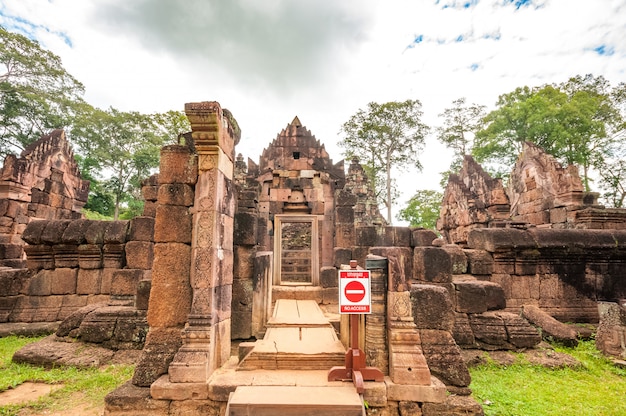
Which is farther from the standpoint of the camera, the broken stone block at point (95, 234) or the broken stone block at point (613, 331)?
the broken stone block at point (95, 234)

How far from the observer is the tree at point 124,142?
21.9 m

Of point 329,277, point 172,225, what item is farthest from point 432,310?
point 329,277

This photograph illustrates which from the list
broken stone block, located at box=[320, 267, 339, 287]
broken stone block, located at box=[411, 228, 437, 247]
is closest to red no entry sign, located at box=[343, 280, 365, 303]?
broken stone block, located at box=[411, 228, 437, 247]

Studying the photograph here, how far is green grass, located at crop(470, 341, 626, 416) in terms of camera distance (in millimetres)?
3521

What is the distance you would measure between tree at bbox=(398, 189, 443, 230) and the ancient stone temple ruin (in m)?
12.4

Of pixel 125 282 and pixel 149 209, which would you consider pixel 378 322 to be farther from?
pixel 149 209

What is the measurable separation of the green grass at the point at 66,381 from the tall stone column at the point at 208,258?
160 cm

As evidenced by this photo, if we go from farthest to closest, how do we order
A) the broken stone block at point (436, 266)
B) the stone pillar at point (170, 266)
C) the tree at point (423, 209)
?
1. the tree at point (423, 209)
2. the broken stone block at point (436, 266)
3. the stone pillar at point (170, 266)

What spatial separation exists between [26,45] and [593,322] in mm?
29600

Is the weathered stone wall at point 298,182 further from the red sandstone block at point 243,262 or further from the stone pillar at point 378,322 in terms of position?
the stone pillar at point 378,322

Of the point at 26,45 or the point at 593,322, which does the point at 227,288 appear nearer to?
the point at 593,322

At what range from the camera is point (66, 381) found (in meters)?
4.20

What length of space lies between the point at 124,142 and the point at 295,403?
25864mm

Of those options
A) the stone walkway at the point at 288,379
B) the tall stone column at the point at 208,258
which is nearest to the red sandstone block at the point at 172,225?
the tall stone column at the point at 208,258
